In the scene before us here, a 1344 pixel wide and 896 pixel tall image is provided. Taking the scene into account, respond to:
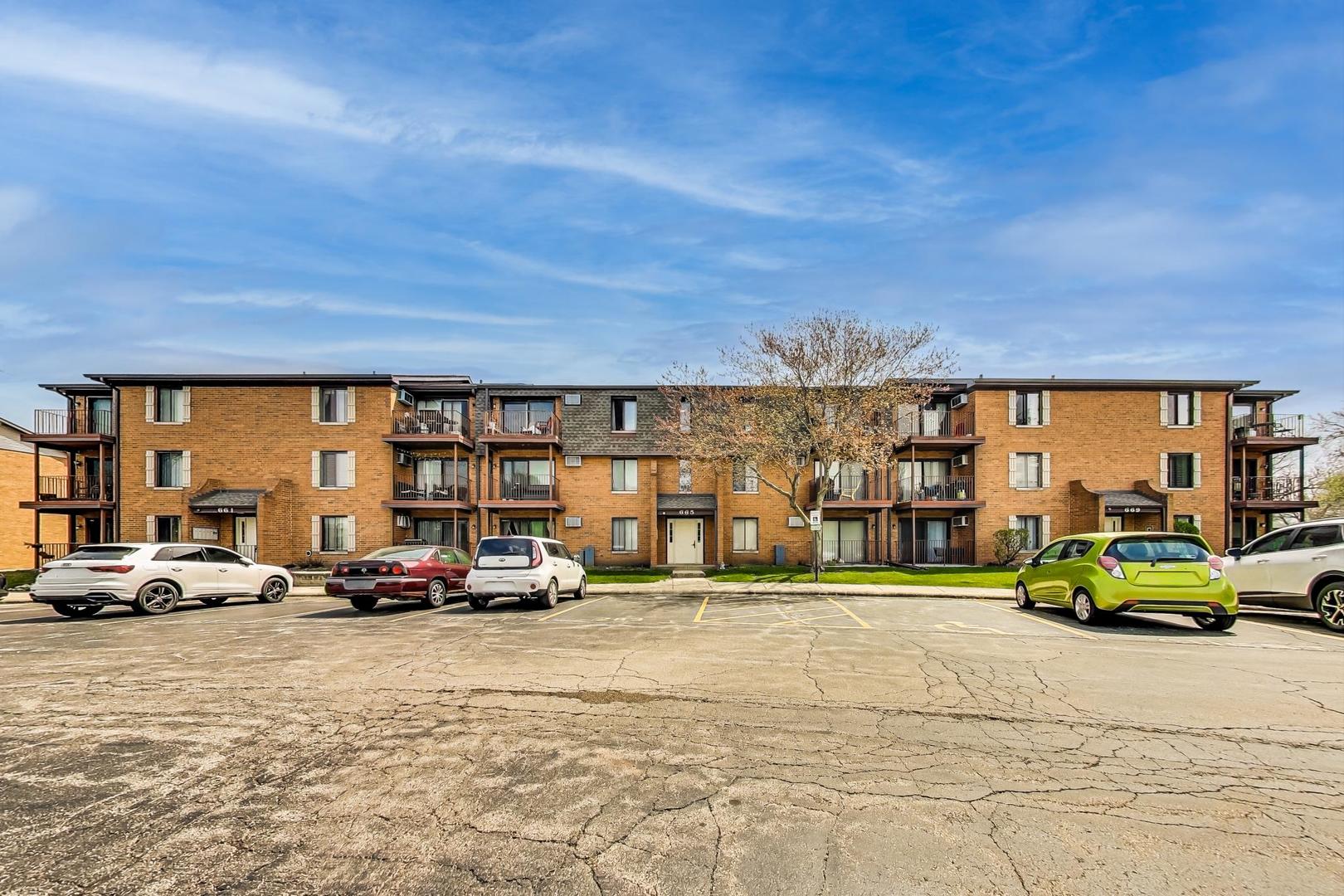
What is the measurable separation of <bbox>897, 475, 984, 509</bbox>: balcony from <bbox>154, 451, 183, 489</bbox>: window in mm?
30573

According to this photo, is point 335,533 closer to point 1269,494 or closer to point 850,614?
point 850,614

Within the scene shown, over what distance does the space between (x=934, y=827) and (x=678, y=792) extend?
1.55 metres

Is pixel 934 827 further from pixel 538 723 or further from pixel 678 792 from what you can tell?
pixel 538 723

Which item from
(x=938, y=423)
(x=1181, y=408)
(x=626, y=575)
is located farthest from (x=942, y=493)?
(x=626, y=575)

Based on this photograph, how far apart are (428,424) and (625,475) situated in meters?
8.75

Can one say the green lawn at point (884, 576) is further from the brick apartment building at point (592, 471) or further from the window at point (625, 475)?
the window at point (625, 475)

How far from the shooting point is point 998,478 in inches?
1201

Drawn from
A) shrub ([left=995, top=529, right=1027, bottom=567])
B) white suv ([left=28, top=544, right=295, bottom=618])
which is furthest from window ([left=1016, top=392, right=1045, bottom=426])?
white suv ([left=28, top=544, right=295, bottom=618])

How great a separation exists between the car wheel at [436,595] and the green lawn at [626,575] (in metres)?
7.24

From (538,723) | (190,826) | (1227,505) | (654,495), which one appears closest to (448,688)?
(538,723)

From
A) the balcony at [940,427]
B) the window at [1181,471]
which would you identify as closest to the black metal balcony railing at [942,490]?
the balcony at [940,427]

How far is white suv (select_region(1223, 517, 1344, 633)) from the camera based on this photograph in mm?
12258

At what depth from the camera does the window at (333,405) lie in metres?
30.1

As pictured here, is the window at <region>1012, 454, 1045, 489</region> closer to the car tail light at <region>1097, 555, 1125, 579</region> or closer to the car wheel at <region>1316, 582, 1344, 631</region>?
the car wheel at <region>1316, 582, 1344, 631</region>
